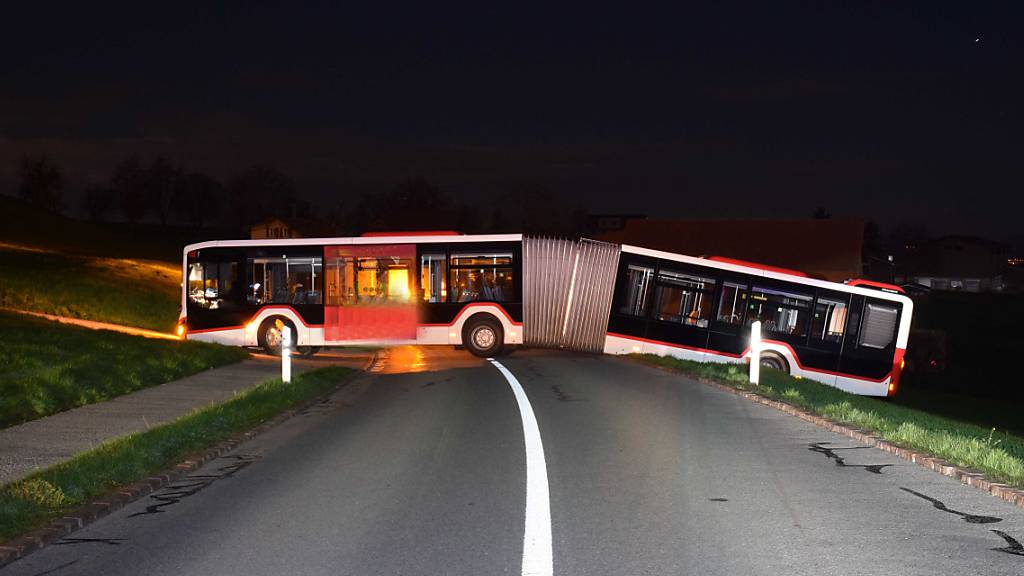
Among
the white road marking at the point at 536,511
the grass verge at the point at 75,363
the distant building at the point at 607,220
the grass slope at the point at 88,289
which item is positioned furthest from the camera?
the distant building at the point at 607,220

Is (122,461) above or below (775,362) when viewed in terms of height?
above

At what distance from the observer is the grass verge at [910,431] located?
8.73 m

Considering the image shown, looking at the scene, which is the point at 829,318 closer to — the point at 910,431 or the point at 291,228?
the point at 910,431

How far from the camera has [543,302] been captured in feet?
86.6

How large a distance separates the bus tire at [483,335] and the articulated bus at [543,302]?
0.03 meters

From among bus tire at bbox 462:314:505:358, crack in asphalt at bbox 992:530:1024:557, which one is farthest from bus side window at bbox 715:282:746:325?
crack in asphalt at bbox 992:530:1024:557

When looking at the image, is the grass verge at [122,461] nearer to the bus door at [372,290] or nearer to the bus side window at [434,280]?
the bus door at [372,290]

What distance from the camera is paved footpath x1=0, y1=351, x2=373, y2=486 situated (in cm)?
965

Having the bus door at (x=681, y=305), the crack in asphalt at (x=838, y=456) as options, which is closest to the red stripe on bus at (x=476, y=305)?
the bus door at (x=681, y=305)

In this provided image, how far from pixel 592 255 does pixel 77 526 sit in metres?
20.2

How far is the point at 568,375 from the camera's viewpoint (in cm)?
2077

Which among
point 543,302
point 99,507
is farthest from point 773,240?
point 99,507

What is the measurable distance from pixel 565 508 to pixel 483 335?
19.4 m

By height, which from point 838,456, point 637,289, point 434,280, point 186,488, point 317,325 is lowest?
point 317,325
